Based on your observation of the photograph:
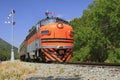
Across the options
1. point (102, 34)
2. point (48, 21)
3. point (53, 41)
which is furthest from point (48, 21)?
point (102, 34)

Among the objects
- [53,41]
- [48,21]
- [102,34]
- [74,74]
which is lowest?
[74,74]

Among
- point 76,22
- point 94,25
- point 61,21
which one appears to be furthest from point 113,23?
point 76,22

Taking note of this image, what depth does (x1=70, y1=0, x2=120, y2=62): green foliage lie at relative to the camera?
1549 inches

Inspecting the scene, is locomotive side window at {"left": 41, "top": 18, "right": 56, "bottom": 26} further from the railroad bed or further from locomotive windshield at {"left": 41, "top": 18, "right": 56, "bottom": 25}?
the railroad bed

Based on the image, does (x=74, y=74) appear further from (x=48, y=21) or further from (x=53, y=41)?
(x=48, y=21)

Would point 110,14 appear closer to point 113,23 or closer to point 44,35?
point 113,23

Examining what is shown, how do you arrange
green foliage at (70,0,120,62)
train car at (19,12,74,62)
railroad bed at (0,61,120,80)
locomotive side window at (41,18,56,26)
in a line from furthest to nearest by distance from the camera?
green foliage at (70,0,120,62) → locomotive side window at (41,18,56,26) → train car at (19,12,74,62) → railroad bed at (0,61,120,80)

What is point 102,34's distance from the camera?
1676 inches

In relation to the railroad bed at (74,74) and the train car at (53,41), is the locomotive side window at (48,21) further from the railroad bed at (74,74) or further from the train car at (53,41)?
the railroad bed at (74,74)

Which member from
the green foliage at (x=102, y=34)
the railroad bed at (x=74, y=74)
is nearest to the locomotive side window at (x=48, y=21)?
the railroad bed at (x=74, y=74)

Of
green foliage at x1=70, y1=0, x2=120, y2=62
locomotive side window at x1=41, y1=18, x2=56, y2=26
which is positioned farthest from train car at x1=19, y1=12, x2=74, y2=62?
green foliage at x1=70, y1=0, x2=120, y2=62

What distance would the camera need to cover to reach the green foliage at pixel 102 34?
39.3 meters

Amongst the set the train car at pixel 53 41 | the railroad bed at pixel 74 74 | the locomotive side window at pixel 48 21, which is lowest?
the railroad bed at pixel 74 74

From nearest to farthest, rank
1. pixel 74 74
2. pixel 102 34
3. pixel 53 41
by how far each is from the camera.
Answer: pixel 74 74, pixel 53 41, pixel 102 34
